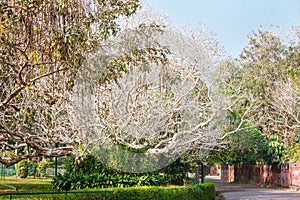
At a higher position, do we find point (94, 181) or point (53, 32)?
point (53, 32)

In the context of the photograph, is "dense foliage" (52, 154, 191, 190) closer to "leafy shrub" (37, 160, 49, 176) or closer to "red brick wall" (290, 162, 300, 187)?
"red brick wall" (290, 162, 300, 187)

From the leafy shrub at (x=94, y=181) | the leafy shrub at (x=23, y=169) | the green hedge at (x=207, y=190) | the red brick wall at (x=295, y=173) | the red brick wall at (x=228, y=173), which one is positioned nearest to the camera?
the leafy shrub at (x=94, y=181)

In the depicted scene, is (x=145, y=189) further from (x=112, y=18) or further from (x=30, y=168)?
(x=30, y=168)

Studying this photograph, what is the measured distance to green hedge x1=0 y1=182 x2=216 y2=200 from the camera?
14.3 meters

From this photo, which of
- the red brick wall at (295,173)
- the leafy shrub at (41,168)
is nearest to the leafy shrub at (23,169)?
the leafy shrub at (41,168)

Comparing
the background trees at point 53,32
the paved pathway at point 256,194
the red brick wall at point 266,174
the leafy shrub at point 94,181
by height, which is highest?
the background trees at point 53,32

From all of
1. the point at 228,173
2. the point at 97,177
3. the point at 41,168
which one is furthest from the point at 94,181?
the point at 228,173

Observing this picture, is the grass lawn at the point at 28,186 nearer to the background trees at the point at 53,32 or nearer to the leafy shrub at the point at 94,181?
the leafy shrub at the point at 94,181

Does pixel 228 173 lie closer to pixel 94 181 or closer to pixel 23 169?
pixel 23 169

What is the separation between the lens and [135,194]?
664 inches

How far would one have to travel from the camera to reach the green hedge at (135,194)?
14334mm

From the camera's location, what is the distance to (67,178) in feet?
59.7

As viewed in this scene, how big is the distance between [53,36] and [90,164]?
1212cm

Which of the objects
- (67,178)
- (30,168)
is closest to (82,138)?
(67,178)
